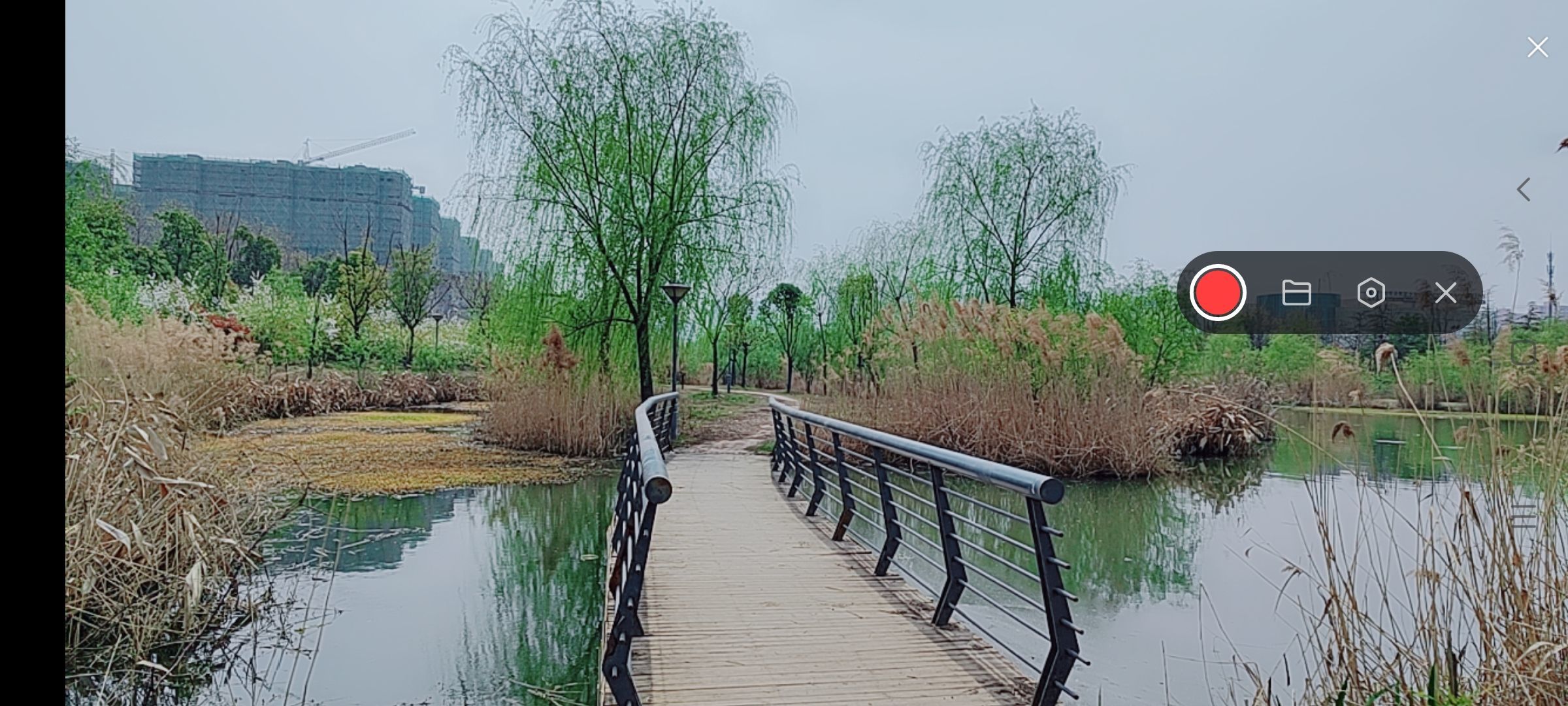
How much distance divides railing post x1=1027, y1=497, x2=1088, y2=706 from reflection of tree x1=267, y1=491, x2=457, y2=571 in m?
4.18

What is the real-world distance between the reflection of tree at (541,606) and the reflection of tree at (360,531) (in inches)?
22.0

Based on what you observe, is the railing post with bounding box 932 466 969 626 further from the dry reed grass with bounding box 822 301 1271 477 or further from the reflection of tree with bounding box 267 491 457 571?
the dry reed grass with bounding box 822 301 1271 477

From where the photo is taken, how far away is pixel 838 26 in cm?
823

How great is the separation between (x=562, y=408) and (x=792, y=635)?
8852mm

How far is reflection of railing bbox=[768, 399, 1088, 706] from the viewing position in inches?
98.0

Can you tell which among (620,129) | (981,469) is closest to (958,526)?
(981,469)

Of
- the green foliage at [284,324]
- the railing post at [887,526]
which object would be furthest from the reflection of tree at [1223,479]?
the green foliage at [284,324]

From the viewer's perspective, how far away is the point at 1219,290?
316 inches

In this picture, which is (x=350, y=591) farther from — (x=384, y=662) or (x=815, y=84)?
(x=815, y=84)

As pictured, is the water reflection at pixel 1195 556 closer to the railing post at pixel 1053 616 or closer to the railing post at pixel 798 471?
the railing post at pixel 1053 616

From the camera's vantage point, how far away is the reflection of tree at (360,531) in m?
6.08

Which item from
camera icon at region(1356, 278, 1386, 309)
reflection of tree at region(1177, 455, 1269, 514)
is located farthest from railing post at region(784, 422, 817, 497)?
reflection of tree at region(1177, 455, 1269, 514)
